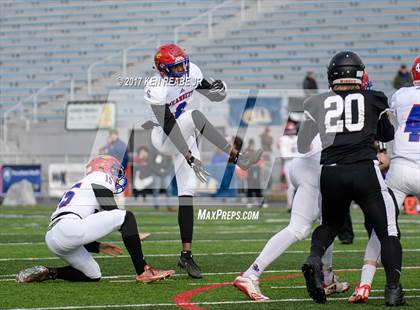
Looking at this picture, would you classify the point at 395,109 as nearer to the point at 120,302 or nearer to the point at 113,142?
the point at 120,302

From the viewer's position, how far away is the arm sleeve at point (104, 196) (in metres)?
6.65

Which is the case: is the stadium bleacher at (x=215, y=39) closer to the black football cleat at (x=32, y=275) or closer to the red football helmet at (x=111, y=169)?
the red football helmet at (x=111, y=169)

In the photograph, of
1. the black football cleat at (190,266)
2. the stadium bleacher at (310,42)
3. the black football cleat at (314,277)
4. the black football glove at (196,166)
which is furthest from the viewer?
the stadium bleacher at (310,42)

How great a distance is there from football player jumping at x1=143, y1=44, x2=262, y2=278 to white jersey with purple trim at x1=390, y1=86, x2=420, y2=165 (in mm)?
1277

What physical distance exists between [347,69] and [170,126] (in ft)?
6.61

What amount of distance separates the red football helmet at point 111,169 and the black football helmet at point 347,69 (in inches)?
73.9

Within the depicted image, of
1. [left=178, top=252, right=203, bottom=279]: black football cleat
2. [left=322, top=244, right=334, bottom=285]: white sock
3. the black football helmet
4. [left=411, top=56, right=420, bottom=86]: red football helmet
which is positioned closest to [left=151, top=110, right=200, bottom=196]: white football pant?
[left=178, top=252, right=203, bottom=279]: black football cleat

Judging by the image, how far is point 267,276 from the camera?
23.5 ft

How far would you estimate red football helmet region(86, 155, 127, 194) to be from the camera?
268 inches

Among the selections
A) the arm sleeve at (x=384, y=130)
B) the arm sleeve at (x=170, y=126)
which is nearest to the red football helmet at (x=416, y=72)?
the arm sleeve at (x=384, y=130)

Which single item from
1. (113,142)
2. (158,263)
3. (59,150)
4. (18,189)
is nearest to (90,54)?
(59,150)

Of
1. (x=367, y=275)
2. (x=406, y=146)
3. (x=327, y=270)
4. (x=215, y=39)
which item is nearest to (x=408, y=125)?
(x=406, y=146)

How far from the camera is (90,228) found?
650 cm

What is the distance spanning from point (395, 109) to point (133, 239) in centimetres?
204
